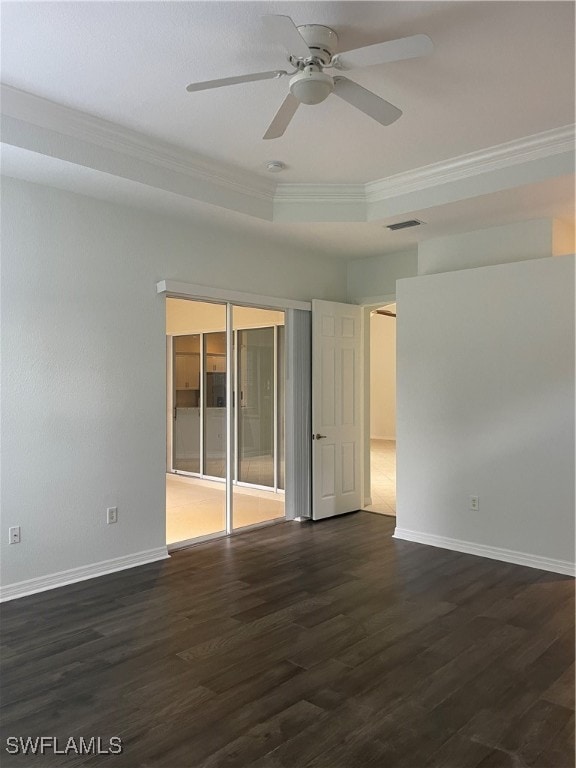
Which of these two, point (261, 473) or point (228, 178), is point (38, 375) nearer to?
point (228, 178)

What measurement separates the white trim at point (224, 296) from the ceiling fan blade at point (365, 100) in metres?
2.20

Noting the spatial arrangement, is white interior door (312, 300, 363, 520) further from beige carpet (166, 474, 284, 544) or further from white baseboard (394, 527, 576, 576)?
white baseboard (394, 527, 576, 576)

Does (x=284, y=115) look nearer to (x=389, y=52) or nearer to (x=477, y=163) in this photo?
(x=389, y=52)

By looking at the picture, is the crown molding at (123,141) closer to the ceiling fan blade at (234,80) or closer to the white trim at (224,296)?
the white trim at (224,296)

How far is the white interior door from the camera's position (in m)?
5.81

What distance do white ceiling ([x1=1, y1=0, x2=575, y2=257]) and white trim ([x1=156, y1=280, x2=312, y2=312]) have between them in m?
A: 0.62

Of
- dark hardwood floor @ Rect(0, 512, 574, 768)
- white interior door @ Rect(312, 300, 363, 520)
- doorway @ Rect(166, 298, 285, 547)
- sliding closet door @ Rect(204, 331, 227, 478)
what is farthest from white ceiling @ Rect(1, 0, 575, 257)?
dark hardwood floor @ Rect(0, 512, 574, 768)

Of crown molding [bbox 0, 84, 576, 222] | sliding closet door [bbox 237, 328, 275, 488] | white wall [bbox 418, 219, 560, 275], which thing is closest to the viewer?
crown molding [bbox 0, 84, 576, 222]

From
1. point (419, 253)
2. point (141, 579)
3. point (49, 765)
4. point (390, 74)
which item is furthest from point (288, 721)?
point (419, 253)

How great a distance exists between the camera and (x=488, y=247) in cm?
505

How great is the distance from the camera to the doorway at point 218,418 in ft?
17.1

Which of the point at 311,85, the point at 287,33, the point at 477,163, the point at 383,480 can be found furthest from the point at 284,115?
the point at 383,480

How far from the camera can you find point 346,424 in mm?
6137

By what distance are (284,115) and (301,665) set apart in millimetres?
2756
